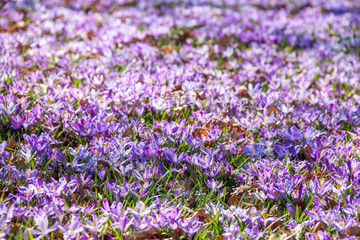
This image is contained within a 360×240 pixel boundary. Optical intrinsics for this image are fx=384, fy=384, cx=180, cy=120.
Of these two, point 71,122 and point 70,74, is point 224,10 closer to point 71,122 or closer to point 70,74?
point 70,74

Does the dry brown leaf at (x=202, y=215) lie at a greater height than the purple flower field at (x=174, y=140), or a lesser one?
lesser

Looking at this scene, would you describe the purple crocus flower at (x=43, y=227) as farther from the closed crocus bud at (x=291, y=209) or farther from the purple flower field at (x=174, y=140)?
the closed crocus bud at (x=291, y=209)

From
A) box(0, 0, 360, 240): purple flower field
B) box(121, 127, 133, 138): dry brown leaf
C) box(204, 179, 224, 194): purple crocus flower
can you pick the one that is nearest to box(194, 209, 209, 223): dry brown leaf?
box(0, 0, 360, 240): purple flower field

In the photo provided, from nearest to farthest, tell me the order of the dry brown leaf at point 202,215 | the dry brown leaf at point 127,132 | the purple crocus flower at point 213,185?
the dry brown leaf at point 202,215 → the purple crocus flower at point 213,185 → the dry brown leaf at point 127,132

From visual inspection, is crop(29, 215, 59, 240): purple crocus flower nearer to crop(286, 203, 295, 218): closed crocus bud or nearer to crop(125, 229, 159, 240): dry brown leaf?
crop(125, 229, 159, 240): dry brown leaf

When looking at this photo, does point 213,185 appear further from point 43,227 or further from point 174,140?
point 43,227

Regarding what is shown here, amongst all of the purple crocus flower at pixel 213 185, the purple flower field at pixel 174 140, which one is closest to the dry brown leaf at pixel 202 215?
the purple flower field at pixel 174 140

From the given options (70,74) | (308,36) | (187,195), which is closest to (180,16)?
(308,36)

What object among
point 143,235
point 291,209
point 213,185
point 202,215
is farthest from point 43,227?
point 291,209

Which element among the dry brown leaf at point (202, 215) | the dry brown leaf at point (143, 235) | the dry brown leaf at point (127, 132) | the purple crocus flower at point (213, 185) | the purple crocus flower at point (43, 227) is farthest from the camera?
the dry brown leaf at point (127, 132)
